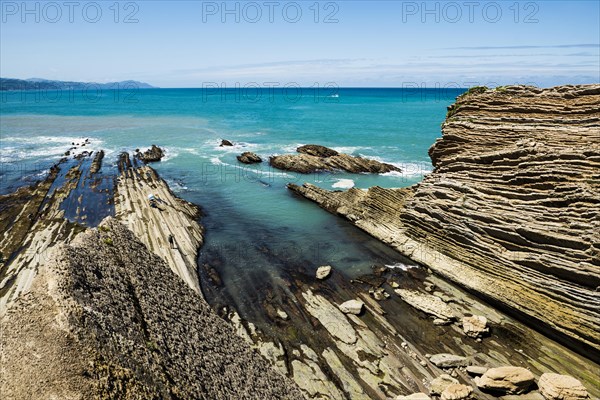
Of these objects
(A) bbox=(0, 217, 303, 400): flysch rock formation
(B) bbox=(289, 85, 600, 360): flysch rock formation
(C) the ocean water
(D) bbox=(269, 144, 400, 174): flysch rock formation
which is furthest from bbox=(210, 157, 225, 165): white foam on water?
(A) bbox=(0, 217, 303, 400): flysch rock formation

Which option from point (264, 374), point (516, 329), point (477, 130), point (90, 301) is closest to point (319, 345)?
point (264, 374)

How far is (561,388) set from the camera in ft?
56.4

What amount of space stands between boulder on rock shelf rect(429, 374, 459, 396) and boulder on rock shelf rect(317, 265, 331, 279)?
10822 mm

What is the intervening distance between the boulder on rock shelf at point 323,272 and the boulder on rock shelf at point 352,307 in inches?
140

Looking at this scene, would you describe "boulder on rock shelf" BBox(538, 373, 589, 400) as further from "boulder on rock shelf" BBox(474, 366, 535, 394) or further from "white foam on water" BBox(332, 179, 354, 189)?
"white foam on water" BBox(332, 179, 354, 189)

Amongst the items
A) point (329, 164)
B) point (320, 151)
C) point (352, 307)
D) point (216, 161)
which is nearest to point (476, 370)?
point (352, 307)

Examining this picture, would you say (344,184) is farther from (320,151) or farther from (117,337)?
(117,337)

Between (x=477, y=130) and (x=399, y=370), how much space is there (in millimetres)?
20078

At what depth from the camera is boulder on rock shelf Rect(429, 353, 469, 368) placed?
19.1 metres

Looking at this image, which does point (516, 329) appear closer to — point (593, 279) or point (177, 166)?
point (593, 279)

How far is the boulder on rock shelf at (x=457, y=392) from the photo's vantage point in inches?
663

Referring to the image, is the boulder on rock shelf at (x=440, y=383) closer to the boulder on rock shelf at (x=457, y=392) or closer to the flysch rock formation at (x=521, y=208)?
the boulder on rock shelf at (x=457, y=392)

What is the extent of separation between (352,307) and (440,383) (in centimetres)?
695

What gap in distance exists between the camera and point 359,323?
73.0 ft
